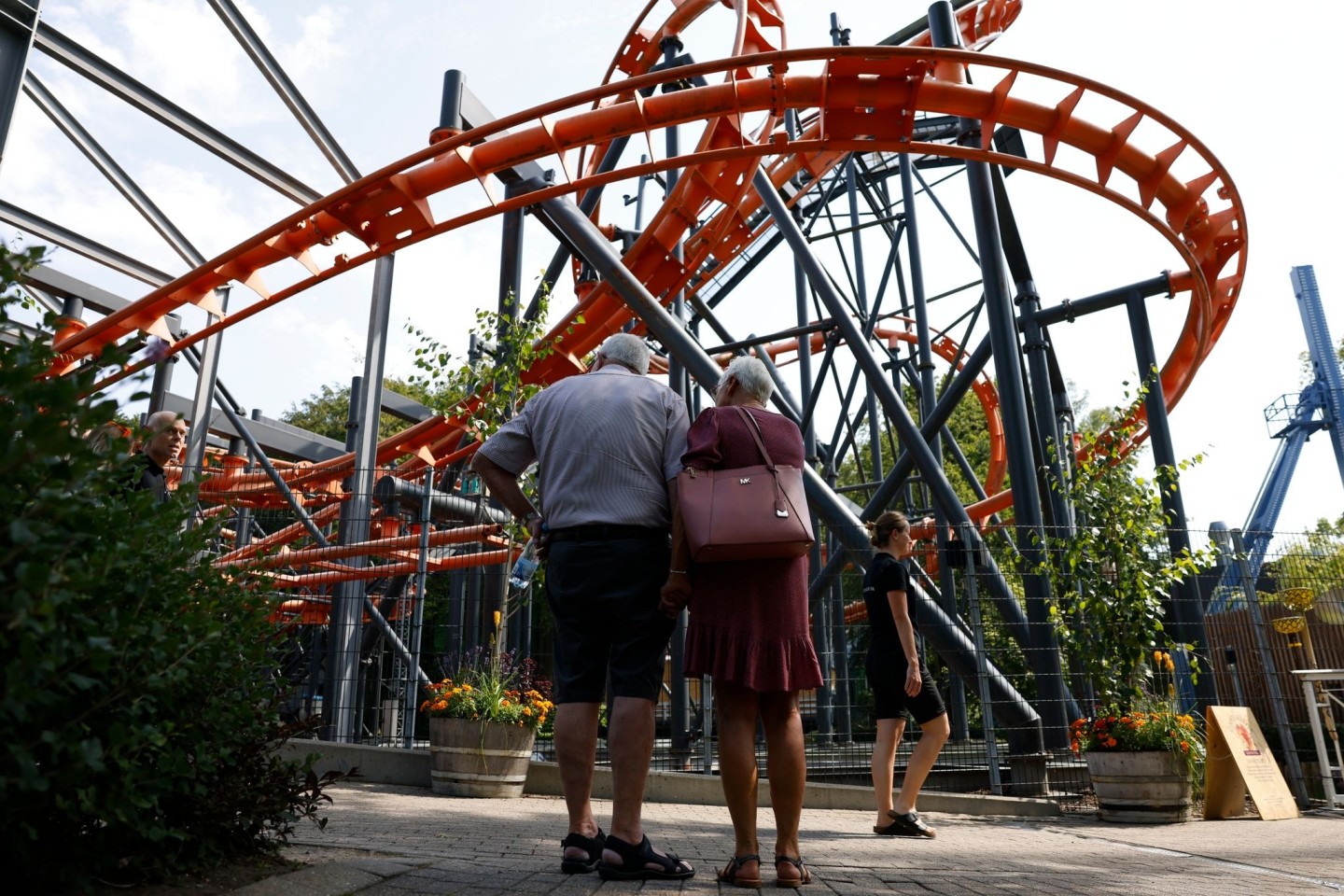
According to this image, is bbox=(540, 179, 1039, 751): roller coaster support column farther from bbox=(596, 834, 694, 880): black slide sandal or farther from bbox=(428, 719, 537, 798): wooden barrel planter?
bbox=(596, 834, 694, 880): black slide sandal

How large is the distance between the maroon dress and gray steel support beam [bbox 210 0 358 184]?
7.27m

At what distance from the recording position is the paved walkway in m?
2.42

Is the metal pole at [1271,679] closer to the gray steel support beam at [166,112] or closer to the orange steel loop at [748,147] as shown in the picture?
the orange steel loop at [748,147]

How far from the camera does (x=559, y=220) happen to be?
7.86m

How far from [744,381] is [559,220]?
519 cm

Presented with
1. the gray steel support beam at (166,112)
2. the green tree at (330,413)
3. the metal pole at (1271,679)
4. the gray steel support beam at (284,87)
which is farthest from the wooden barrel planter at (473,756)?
the green tree at (330,413)

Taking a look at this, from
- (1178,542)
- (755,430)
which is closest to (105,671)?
(755,430)

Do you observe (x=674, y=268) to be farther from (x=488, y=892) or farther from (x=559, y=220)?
(x=488, y=892)

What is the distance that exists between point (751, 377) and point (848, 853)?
187 cm

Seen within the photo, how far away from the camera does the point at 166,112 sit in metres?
8.11

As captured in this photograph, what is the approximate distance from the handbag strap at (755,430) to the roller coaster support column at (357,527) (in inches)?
177

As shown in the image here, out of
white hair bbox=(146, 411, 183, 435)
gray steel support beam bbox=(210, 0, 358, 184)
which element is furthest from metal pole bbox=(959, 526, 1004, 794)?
gray steel support beam bbox=(210, 0, 358, 184)

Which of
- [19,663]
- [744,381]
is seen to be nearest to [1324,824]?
[744,381]

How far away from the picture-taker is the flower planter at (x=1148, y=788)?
5320 millimetres
